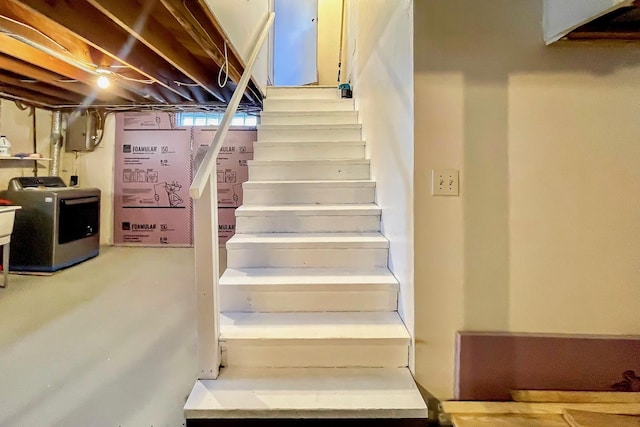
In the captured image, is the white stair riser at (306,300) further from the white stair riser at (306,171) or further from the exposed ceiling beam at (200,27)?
the exposed ceiling beam at (200,27)

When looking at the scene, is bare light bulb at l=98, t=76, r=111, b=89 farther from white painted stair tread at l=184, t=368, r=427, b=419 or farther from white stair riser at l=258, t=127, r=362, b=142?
white painted stair tread at l=184, t=368, r=427, b=419

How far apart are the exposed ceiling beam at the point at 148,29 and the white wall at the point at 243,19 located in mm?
372

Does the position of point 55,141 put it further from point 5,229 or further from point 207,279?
point 207,279

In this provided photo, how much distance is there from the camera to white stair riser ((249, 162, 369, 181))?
261 cm

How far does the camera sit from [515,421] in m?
1.28

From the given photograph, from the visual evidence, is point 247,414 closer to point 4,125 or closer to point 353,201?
point 353,201

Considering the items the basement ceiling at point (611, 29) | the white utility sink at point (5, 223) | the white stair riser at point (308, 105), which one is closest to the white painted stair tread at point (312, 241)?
the basement ceiling at point (611, 29)

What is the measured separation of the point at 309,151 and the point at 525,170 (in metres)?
1.74

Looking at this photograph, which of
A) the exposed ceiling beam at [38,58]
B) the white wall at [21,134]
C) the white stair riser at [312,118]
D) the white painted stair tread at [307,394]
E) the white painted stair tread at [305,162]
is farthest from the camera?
the white wall at [21,134]

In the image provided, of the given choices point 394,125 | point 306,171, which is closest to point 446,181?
point 394,125

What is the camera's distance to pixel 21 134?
393cm

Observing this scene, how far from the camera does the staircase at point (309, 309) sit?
4.24 ft

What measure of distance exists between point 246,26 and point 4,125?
9.43ft

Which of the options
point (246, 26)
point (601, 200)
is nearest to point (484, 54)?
point (601, 200)
